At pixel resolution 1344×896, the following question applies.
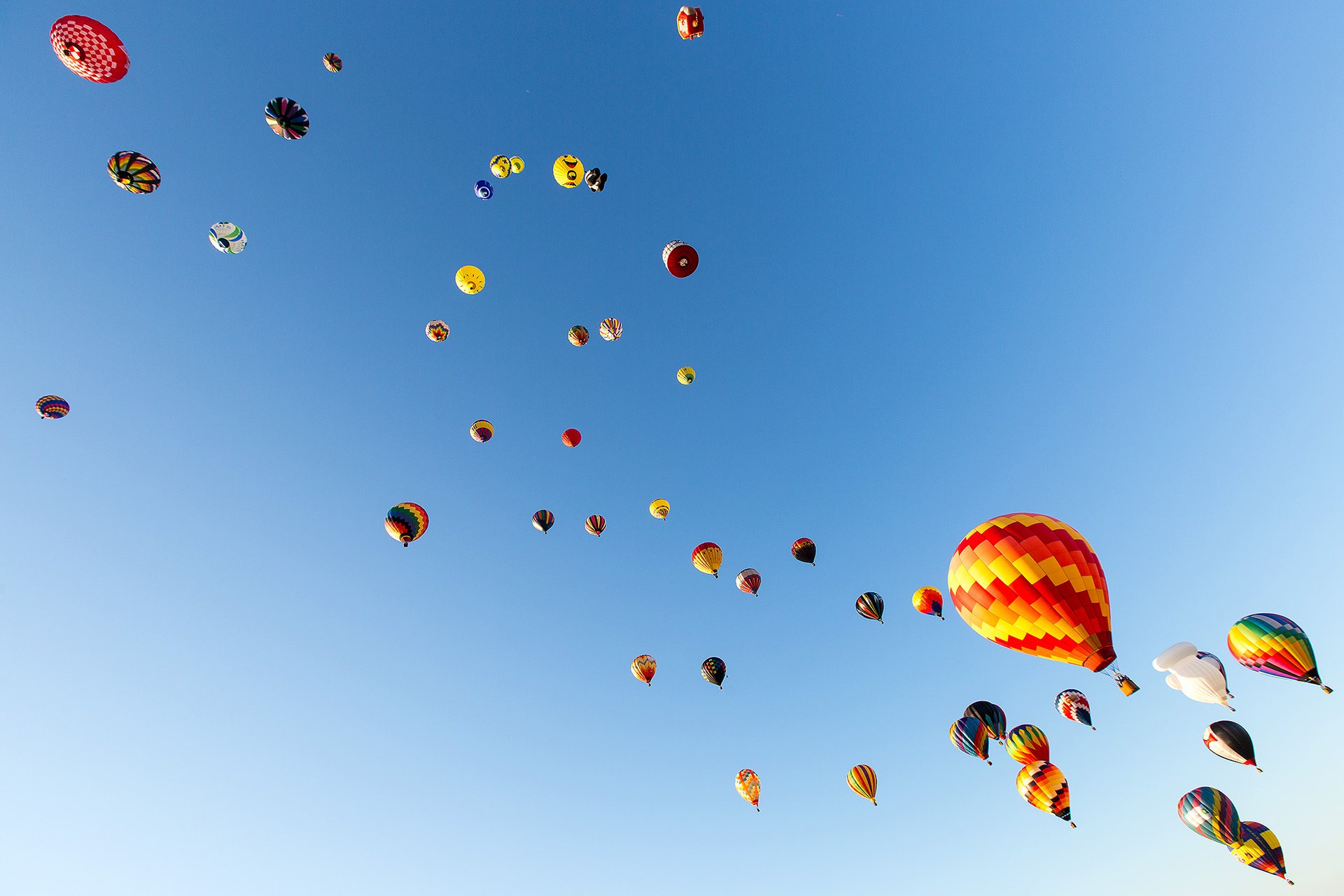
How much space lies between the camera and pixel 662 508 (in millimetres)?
24719

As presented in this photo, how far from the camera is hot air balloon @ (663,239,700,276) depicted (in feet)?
56.4

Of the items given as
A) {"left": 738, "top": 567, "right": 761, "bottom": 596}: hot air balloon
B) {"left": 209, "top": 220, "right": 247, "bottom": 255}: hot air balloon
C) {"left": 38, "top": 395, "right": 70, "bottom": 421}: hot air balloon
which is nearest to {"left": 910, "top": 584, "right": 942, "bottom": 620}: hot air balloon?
{"left": 738, "top": 567, "right": 761, "bottom": 596}: hot air balloon

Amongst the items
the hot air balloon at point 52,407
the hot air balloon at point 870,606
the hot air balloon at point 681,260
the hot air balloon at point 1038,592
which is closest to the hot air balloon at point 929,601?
the hot air balloon at point 870,606

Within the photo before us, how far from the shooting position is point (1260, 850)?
17.5 metres

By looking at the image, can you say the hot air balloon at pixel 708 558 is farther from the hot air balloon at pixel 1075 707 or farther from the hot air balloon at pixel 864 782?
the hot air balloon at pixel 1075 707

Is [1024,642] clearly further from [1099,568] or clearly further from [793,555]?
[793,555]

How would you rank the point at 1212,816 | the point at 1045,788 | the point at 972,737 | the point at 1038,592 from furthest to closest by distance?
the point at 972,737 < the point at 1045,788 < the point at 1212,816 < the point at 1038,592

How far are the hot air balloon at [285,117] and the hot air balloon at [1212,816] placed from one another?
125ft

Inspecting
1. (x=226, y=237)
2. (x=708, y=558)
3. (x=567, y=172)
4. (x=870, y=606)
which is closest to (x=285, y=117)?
(x=226, y=237)

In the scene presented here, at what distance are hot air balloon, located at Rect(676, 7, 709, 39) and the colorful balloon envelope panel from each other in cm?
3033

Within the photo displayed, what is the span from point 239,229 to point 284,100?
429 cm

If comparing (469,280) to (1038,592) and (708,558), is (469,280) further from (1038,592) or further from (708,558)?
(1038,592)

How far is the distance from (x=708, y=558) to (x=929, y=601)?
10001 mm

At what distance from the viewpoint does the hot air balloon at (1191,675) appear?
15.0 m
